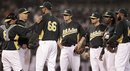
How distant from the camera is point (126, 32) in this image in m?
9.07

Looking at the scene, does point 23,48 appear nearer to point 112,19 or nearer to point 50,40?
point 50,40

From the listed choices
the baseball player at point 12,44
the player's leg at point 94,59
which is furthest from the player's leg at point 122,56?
the baseball player at point 12,44

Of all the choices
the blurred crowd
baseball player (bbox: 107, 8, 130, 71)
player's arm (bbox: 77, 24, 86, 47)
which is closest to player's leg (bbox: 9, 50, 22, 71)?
player's arm (bbox: 77, 24, 86, 47)

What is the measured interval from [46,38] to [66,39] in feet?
2.60

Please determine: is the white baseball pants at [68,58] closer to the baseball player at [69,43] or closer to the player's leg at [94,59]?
the baseball player at [69,43]

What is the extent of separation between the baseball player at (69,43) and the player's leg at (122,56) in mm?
1247

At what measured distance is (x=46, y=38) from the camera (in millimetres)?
9258

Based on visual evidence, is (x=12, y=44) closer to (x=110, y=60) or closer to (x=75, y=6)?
(x=110, y=60)

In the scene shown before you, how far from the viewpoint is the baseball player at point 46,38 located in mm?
9234

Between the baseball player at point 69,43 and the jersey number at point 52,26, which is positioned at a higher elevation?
the jersey number at point 52,26

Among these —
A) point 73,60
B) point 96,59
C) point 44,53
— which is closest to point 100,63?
point 96,59

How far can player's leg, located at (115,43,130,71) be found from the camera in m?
9.02

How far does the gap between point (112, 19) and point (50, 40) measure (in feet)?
5.04

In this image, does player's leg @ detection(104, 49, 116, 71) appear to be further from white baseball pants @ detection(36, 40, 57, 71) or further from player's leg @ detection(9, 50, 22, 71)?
player's leg @ detection(9, 50, 22, 71)
